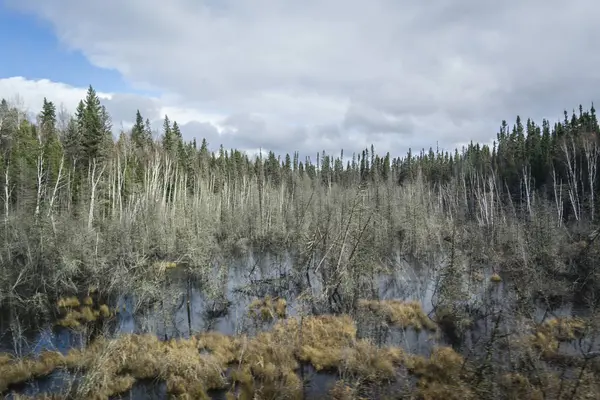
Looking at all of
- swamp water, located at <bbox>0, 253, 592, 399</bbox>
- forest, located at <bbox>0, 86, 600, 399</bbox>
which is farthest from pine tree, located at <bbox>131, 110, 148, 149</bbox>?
swamp water, located at <bbox>0, 253, 592, 399</bbox>

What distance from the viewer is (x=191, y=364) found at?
526 inches

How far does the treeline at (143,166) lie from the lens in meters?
33.9

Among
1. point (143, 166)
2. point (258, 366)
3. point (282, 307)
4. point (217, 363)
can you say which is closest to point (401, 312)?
point (282, 307)

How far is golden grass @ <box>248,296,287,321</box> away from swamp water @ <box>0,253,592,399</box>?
0.47 feet

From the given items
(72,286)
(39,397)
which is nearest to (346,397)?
(39,397)

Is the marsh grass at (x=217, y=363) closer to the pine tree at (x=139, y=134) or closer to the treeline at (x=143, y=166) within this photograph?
the treeline at (x=143, y=166)

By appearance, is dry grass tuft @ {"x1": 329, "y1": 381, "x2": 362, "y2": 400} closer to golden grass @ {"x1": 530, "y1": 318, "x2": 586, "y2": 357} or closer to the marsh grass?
the marsh grass

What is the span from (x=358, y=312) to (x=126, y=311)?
43.1 feet

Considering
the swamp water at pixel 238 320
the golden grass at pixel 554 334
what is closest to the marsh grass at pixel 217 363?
the swamp water at pixel 238 320

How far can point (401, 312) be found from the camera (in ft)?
64.0

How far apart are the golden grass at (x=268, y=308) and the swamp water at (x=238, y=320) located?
0.47ft

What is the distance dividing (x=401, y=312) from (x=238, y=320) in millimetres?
8297

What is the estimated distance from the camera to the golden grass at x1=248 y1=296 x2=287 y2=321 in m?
20.1

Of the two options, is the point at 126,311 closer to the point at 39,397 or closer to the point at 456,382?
the point at 39,397
